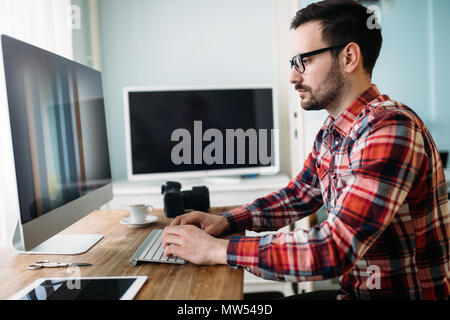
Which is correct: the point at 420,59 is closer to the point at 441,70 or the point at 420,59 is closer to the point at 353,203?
the point at 441,70

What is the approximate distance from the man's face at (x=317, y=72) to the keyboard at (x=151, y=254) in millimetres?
610

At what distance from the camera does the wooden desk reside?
0.66 metres

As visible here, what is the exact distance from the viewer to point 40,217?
78cm

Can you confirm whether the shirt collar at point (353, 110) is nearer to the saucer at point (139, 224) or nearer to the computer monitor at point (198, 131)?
the saucer at point (139, 224)

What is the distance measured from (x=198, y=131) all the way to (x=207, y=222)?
1.22m

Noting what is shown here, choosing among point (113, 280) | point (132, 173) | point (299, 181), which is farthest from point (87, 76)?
point (132, 173)

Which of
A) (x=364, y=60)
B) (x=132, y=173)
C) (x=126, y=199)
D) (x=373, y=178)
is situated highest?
(x=364, y=60)

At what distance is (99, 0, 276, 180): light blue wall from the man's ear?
59.7 inches

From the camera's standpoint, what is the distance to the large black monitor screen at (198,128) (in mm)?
2098

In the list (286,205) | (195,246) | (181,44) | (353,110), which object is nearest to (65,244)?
(195,246)

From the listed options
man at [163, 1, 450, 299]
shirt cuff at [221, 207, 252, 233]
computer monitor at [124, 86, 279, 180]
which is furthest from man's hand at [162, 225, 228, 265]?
computer monitor at [124, 86, 279, 180]

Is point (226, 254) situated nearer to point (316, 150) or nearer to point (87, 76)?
point (316, 150)

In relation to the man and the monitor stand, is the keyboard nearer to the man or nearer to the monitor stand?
the man
